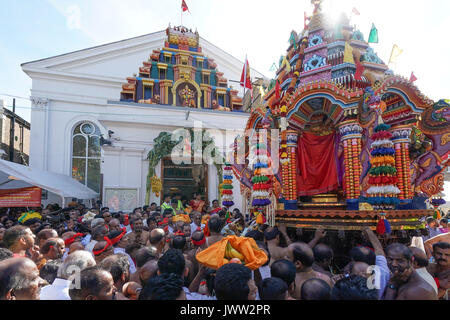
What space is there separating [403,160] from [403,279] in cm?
483

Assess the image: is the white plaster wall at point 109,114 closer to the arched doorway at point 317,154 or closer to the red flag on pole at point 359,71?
the arched doorway at point 317,154

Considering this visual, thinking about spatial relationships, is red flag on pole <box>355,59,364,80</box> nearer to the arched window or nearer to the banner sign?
the banner sign

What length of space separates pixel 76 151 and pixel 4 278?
1823cm

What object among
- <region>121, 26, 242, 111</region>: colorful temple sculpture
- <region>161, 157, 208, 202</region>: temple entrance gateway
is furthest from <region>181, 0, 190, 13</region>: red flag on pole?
<region>161, 157, 208, 202</region>: temple entrance gateway

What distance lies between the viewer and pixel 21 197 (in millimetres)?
10523

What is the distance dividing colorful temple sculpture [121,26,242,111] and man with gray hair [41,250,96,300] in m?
14.9

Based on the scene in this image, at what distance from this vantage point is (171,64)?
60.1 feet

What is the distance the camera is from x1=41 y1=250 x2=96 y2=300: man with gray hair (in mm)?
2531

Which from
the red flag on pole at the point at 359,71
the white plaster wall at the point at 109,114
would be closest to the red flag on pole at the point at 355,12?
the red flag on pole at the point at 359,71

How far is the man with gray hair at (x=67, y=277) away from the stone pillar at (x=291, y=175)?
5083 mm

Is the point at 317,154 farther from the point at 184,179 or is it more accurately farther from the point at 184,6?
the point at 184,6

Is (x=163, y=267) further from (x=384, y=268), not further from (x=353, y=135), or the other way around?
(x=353, y=135)

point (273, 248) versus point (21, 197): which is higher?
point (21, 197)

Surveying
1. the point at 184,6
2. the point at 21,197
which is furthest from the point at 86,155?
the point at 184,6
